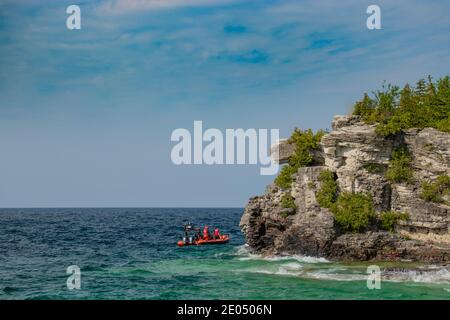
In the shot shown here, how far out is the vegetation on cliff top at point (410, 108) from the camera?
140 ft

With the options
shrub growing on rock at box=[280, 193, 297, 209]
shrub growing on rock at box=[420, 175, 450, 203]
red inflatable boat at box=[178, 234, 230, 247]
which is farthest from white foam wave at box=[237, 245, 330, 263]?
shrub growing on rock at box=[420, 175, 450, 203]

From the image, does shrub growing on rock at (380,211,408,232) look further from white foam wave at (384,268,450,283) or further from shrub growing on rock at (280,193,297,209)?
shrub growing on rock at (280,193,297,209)

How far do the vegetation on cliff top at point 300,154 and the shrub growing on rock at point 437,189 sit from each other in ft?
33.2

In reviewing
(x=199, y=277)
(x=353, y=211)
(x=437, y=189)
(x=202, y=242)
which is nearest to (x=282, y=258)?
(x=353, y=211)

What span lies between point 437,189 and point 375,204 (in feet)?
15.6

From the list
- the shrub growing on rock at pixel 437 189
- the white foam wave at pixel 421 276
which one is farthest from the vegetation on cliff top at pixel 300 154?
the white foam wave at pixel 421 276

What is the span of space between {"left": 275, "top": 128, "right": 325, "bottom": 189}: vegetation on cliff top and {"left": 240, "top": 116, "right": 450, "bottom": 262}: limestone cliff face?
6.28 ft

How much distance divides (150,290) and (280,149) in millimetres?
20223

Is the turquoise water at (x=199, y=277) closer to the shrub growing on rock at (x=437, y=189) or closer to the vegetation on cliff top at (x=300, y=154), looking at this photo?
the shrub growing on rock at (x=437, y=189)

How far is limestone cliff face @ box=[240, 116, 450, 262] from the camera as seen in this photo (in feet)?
132

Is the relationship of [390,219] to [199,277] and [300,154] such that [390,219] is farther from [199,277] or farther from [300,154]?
[199,277]

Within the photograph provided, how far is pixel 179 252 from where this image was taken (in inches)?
1994

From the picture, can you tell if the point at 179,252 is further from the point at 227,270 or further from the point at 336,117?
the point at 336,117
